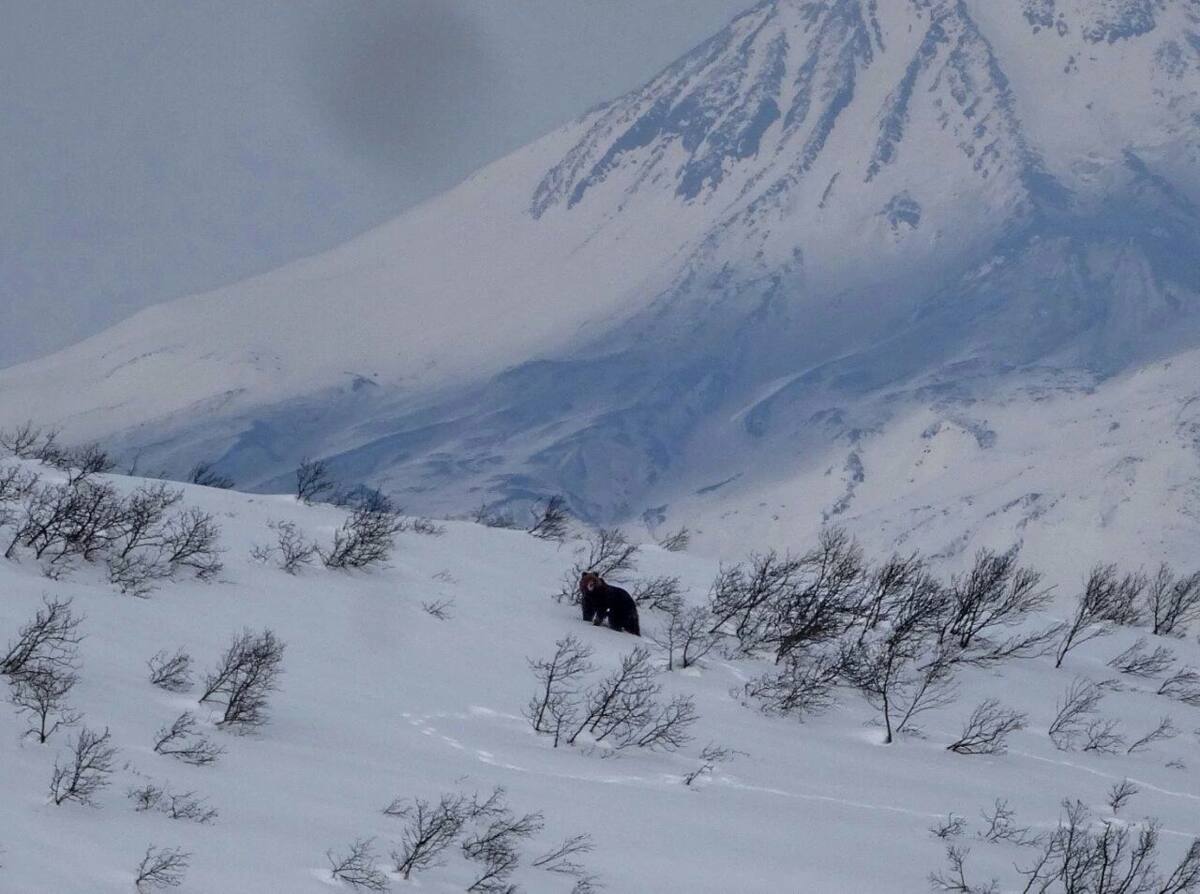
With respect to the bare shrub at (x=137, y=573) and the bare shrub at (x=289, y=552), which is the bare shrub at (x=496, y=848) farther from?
the bare shrub at (x=289, y=552)

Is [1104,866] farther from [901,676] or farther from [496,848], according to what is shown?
[901,676]

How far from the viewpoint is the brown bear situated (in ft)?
58.0

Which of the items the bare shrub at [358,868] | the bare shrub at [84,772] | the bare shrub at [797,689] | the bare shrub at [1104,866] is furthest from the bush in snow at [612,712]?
the bare shrub at [84,772]

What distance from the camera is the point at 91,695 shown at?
11.2 metres

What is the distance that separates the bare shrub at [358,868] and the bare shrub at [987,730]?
803 cm

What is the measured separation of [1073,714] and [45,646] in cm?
1195

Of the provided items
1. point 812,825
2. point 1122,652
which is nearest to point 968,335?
point 1122,652

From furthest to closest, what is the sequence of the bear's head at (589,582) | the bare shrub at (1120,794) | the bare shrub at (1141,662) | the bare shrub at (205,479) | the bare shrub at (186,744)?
the bare shrub at (205,479)
the bare shrub at (1141,662)
the bear's head at (589,582)
the bare shrub at (1120,794)
the bare shrub at (186,744)

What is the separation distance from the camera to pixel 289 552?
17.5 m

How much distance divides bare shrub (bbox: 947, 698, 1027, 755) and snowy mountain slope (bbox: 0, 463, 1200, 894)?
0.14 meters

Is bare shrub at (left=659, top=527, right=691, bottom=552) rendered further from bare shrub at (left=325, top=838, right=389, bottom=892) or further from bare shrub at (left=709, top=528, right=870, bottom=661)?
bare shrub at (left=325, top=838, right=389, bottom=892)

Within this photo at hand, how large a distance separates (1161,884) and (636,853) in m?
4.22

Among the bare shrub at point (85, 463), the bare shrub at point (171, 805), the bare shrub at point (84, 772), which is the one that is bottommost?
the bare shrub at point (171, 805)

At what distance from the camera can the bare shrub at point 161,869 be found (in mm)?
7973
